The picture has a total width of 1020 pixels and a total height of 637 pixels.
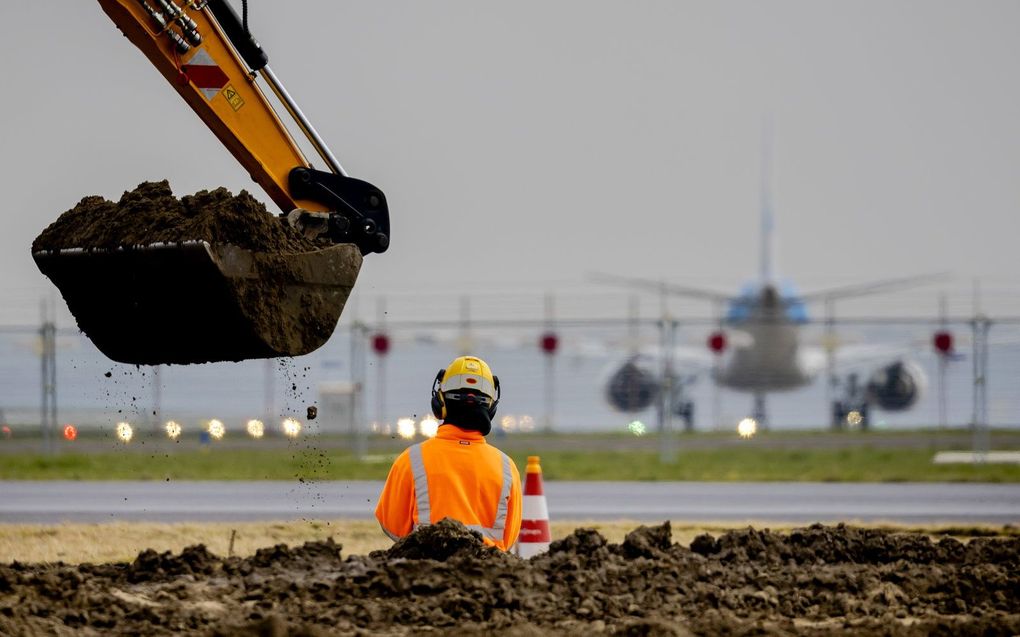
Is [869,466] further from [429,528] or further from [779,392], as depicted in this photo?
[429,528]

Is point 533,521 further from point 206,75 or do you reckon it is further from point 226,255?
point 206,75

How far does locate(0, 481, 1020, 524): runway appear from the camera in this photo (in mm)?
14438

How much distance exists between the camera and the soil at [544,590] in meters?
6.57

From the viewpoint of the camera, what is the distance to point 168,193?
28.2 feet

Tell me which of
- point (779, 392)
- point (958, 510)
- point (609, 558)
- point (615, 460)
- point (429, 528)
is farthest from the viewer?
point (779, 392)

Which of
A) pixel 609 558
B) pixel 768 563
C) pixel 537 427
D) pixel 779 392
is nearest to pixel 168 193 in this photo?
pixel 609 558

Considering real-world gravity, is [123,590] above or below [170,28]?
below

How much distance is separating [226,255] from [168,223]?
439 millimetres

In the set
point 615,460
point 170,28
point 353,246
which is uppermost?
point 170,28

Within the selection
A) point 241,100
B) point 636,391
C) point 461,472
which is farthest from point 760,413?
point 461,472

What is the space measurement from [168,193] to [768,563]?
397cm

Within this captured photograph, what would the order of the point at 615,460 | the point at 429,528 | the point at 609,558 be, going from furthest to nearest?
the point at 615,460 → the point at 609,558 → the point at 429,528

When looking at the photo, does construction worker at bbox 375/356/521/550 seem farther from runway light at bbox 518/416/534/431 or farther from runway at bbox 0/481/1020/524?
runway light at bbox 518/416/534/431

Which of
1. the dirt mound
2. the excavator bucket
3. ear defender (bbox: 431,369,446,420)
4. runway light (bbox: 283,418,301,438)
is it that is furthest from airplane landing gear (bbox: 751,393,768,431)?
ear defender (bbox: 431,369,446,420)
